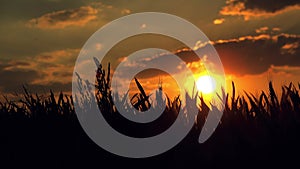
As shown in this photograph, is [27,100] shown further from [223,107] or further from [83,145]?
[223,107]

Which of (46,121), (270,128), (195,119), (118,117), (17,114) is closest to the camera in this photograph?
(270,128)

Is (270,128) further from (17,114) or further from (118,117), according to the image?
(17,114)

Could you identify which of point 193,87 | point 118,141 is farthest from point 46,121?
point 193,87

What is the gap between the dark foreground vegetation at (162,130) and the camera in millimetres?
3939

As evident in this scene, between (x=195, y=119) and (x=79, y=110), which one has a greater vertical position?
(x=79, y=110)

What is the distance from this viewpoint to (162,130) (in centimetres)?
486

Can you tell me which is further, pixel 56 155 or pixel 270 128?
pixel 56 155

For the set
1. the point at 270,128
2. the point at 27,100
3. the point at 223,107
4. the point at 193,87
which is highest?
the point at 27,100

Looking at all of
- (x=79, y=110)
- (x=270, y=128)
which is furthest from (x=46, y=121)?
(x=270, y=128)

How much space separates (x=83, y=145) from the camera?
16.5 ft

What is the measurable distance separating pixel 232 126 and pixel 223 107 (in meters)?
0.64

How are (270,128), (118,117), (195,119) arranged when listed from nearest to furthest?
(270,128)
(195,119)
(118,117)

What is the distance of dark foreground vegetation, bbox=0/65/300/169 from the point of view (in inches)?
155

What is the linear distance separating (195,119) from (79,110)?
5.91ft
